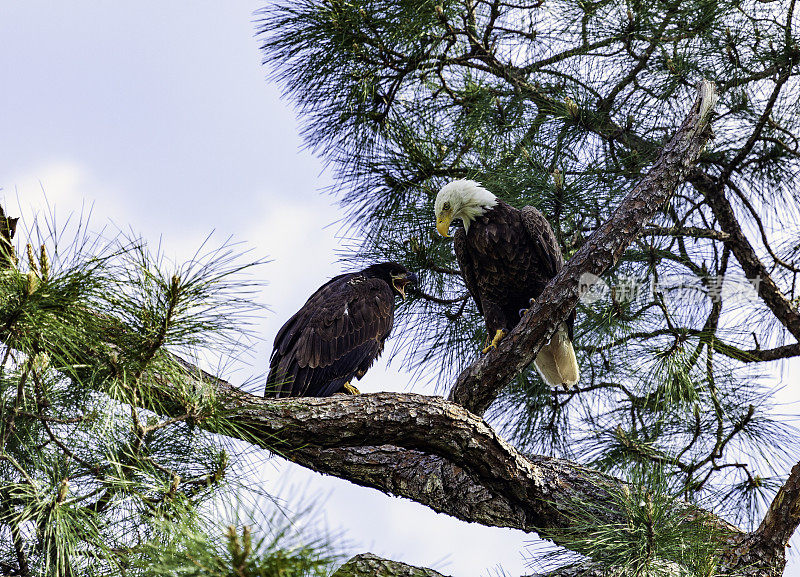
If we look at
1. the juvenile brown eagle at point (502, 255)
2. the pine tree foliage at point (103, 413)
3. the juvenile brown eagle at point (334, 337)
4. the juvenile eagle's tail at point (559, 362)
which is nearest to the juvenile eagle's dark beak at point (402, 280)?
the juvenile brown eagle at point (334, 337)

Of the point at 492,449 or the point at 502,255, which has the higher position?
the point at 502,255

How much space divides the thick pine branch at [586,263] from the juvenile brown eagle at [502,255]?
641 millimetres

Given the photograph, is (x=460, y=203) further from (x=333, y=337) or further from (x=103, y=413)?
(x=103, y=413)

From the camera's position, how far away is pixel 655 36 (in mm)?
3484

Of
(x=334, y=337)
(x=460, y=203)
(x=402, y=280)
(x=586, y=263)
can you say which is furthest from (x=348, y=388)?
(x=586, y=263)

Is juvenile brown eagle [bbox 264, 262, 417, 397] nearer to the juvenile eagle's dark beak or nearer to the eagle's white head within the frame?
the juvenile eagle's dark beak

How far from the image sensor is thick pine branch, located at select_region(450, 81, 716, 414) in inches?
93.4

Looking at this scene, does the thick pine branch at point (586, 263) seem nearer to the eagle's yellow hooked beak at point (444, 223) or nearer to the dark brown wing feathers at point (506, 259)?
the dark brown wing feathers at point (506, 259)

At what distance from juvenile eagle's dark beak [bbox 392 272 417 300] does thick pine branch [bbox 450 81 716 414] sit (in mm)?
997

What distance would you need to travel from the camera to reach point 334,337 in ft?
10.1

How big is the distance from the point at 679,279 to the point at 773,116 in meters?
0.86

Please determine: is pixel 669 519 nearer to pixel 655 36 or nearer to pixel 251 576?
pixel 251 576

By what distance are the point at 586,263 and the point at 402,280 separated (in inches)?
48.0

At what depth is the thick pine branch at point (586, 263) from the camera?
2.37 m
